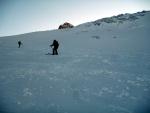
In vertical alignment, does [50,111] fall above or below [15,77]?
below

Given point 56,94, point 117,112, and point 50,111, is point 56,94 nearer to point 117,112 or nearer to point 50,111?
point 50,111

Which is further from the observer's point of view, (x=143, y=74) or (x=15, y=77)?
(x=143, y=74)

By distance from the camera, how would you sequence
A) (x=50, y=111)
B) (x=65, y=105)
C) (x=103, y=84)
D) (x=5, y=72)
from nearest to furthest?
(x=50, y=111) < (x=65, y=105) < (x=103, y=84) < (x=5, y=72)

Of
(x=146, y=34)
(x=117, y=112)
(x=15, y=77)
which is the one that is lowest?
(x=117, y=112)

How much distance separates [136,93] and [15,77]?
6332 millimetres

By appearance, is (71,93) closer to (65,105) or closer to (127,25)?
(65,105)

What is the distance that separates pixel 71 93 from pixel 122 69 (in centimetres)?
584

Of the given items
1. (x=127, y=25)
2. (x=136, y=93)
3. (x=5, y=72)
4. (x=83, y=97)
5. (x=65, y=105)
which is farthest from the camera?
(x=127, y=25)

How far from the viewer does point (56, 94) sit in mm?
8227

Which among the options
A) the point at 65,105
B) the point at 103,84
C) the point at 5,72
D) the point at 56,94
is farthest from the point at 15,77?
the point at 103,84

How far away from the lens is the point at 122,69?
1301 centimetres

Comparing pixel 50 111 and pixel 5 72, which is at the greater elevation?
pixel 5 72

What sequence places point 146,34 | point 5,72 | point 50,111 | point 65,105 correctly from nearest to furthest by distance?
point 50,111 < point 65,105 < point 5,72 < point 146,34

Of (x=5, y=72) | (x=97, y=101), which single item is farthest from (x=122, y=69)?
(x=5, y=72)
